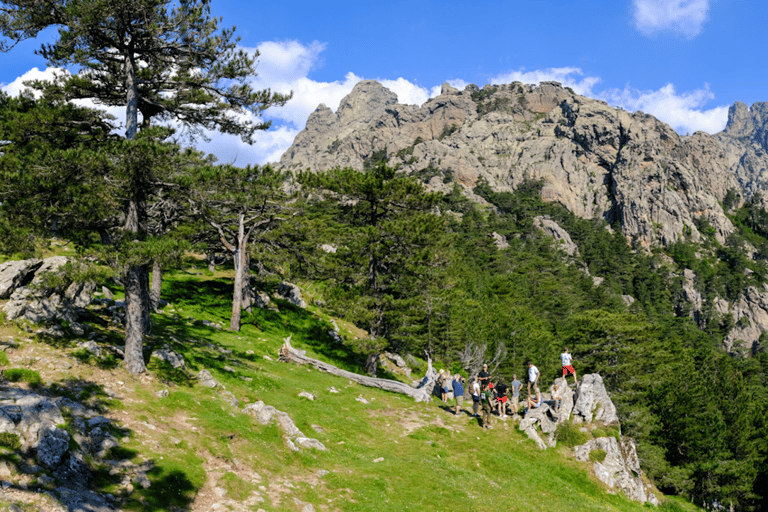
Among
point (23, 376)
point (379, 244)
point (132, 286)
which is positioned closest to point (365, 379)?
point (379, 244)

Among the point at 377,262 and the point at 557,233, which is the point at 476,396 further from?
the point at 557,233

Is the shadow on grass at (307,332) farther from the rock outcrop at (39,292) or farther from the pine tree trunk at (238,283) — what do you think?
the rock outcrop at (39,292)

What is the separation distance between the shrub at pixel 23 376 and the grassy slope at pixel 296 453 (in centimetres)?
41

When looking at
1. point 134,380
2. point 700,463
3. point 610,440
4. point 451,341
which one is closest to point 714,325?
point 700,463

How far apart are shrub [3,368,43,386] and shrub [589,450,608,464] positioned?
2218 centimetres

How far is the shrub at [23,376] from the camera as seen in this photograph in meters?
11.1

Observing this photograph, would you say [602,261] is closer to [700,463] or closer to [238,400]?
[700,463]

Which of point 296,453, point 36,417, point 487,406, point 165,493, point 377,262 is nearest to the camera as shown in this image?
point 36,417

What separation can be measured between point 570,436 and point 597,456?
1411 mm

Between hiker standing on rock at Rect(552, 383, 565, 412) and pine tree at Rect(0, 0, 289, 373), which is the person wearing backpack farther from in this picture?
pine tree at Rect(0, 0, 289, 373)

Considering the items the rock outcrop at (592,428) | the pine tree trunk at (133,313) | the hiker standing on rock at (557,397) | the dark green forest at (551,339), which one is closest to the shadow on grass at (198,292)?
the dark green forest at (551,339)

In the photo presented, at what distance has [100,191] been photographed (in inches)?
550

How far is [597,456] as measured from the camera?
66.4ft

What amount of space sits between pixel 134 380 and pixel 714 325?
170108 mm
